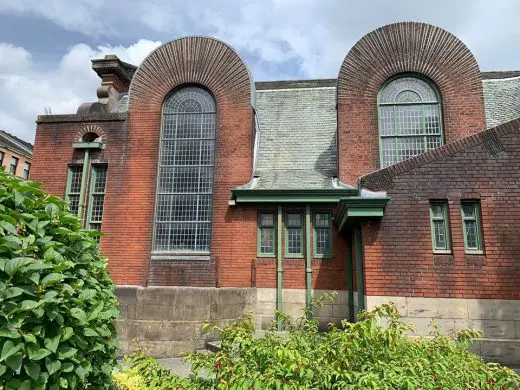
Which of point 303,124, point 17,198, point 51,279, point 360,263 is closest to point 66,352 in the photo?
point 51,279

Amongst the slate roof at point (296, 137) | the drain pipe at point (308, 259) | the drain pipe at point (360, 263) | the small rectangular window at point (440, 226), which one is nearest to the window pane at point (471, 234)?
the small rectangular window at point (440, 226)

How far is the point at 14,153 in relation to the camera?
47688mm

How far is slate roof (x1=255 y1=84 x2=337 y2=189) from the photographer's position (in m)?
13.0

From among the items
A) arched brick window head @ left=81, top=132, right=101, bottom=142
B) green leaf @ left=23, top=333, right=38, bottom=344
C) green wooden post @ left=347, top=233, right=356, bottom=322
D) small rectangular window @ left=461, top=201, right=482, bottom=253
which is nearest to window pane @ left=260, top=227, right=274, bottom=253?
green wooden post @ left=347, top=233, right=356, bottom=322

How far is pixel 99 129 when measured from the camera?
1409 cm

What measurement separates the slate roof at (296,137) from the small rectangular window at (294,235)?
3.30 ft

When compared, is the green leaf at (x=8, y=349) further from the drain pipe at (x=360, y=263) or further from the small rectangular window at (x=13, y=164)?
the small rectangular window at (x=13, y=164)

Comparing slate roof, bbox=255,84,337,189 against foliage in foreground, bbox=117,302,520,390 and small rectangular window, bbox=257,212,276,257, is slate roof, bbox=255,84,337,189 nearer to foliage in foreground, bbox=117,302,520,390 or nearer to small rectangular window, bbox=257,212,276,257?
small rectangular window, bbox=257,212,276,257

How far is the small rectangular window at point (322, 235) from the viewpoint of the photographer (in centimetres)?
1209

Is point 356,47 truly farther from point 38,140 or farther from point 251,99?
point 38,140

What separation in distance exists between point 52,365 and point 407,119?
1236 centimetres

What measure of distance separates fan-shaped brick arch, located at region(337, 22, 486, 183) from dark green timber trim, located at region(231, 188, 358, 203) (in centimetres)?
75

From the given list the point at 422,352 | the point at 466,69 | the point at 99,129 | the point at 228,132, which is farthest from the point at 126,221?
the point at 466,69

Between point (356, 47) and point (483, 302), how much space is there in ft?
29.7
